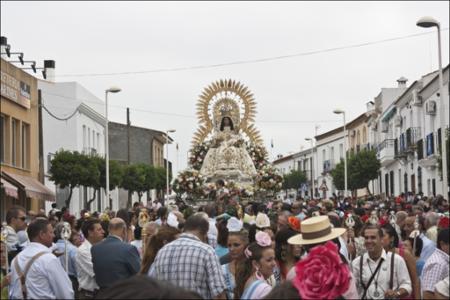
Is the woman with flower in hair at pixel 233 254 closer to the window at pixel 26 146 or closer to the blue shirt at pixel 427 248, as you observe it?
the blue shirt at pixel 427 248

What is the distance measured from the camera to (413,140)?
168 ft

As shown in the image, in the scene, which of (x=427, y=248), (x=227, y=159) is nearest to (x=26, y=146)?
(x=227, y=159)

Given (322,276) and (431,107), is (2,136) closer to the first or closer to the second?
(431,107)

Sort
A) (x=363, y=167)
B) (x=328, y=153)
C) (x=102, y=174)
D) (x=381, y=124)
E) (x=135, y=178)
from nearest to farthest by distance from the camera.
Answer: (x=102, y=174)
(x=135, y=178)
(x=363, y=167)
(x=381, y=124)
(x=328, y=153)

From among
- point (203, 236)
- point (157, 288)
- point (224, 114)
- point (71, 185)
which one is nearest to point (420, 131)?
point (224, 114)

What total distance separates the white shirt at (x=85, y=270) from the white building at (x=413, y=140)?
32.7 metres

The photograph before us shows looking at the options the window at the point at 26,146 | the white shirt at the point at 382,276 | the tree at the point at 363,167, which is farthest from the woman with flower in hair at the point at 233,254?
the tree at the point at 363,167

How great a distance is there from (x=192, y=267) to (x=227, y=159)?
29079 mm

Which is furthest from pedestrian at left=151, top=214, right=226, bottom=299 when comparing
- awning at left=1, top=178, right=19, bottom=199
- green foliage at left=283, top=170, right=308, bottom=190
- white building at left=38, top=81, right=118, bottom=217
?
green foliage at left=283, top=170, right=308, bottom=190

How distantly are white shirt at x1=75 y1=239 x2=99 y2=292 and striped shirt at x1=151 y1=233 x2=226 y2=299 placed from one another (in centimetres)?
263

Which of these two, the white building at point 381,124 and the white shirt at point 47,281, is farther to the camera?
the white building at point 381,124

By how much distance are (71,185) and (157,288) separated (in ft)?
136

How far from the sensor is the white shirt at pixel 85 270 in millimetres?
10570

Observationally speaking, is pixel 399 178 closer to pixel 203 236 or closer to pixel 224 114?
pixel 224 114
